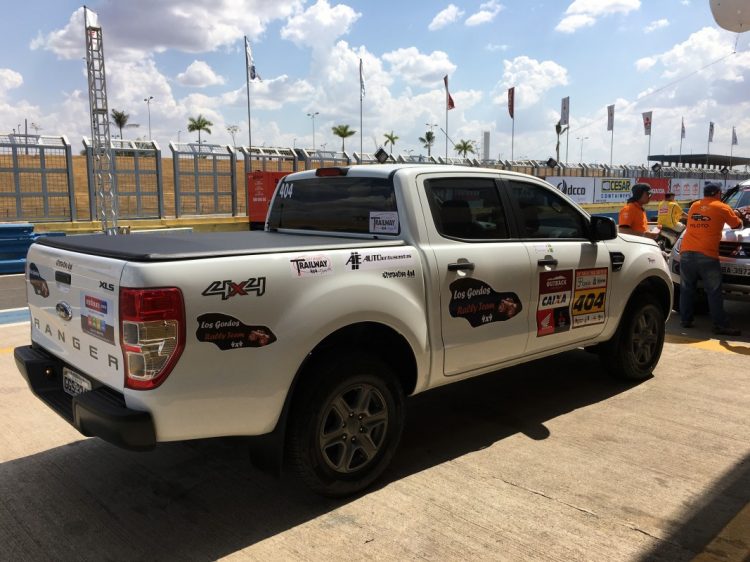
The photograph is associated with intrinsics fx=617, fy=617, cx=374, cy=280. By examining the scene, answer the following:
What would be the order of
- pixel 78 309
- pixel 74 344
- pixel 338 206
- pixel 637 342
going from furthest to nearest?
pixel 637 342 < pixel 338 206 < pixel 74 344 < pixel 78 309

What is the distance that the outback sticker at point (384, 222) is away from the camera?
3.77m

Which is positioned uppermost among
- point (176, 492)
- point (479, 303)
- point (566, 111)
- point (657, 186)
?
point (566, 111)

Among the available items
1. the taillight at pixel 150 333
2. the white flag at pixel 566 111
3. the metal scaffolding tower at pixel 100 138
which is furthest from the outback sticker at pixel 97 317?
the white flag at pixel 566 111

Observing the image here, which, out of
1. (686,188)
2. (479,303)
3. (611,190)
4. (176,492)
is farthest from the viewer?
(686,188)

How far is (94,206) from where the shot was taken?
1716 cm

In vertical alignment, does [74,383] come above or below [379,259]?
below

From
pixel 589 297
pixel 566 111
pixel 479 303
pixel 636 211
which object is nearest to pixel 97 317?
pixel 479 303

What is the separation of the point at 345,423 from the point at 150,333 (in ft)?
3.96

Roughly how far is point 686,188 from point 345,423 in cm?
3784

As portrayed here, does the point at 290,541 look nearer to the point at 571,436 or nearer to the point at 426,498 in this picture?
the point at 426,498

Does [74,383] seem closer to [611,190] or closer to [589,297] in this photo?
[589,297]

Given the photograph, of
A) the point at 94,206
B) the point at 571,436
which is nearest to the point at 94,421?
the point at 571,436

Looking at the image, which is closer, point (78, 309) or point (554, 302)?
point (78, 309)

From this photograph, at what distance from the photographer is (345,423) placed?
3344 mm
